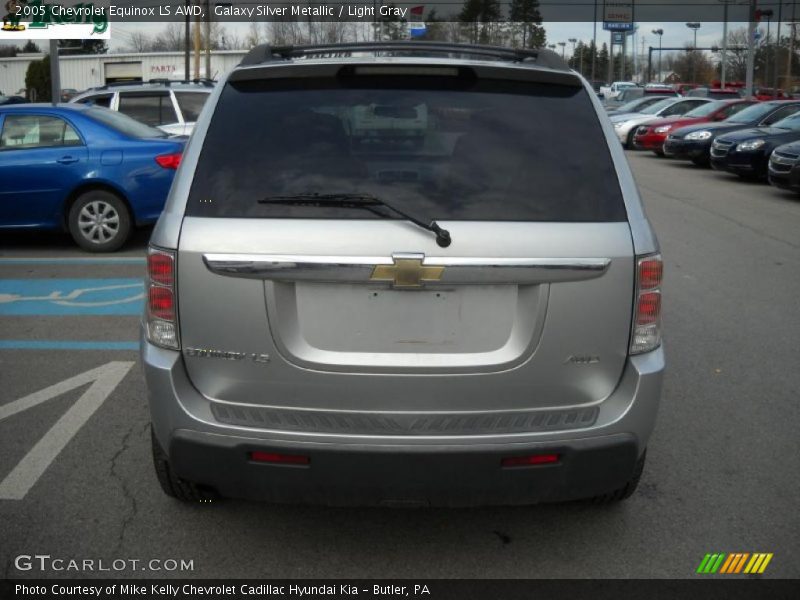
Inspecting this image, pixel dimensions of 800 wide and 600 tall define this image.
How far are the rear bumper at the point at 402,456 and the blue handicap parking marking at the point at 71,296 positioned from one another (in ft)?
14.3

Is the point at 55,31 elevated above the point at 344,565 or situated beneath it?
elevated above

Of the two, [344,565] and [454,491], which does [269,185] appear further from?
[344,565]

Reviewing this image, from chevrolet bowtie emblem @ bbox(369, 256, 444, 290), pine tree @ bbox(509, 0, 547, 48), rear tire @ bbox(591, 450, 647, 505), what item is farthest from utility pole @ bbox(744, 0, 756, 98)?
chevrolet bowtie emblem @ bbox(369, 256, 444, 290)

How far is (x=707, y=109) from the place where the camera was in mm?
23922

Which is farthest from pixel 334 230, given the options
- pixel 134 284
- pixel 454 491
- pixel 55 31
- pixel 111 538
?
pixel 55 31

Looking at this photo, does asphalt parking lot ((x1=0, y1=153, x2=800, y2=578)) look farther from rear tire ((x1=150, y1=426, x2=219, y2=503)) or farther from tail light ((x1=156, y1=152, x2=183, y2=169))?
tail light ((x1=156, y1=152, x2=183, y2=169))

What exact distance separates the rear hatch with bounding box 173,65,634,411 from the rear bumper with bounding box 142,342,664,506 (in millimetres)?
97

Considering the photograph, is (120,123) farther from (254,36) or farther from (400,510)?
(254,36)

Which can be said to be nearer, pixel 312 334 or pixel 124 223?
pixel 312 334

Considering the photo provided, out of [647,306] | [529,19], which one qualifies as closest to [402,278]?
[647,306]

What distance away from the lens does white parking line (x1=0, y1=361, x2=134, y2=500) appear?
13.5ft

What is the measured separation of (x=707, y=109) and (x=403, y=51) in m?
22.2

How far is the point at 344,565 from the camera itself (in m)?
3.42
